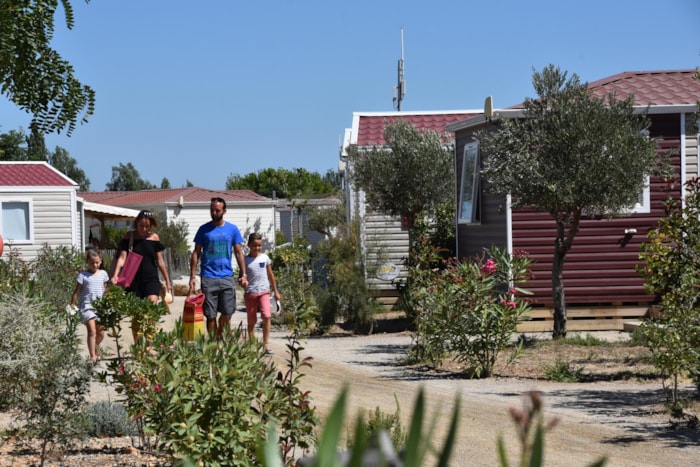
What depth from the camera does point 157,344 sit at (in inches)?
203

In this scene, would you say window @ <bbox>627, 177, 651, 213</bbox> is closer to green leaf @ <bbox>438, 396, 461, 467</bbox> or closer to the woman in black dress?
the woman in black dress

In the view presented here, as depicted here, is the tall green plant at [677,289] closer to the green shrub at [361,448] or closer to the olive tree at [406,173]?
the green shrub at [361,448]

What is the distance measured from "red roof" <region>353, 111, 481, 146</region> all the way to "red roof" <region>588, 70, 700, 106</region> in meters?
5.40

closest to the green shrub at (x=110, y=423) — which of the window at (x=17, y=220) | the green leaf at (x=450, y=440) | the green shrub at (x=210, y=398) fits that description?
the green shrub at (x=210, y=398)

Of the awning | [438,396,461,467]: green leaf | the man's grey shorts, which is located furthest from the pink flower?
the awning

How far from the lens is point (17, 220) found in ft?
82.1

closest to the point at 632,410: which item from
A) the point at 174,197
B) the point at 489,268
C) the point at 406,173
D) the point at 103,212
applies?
the point at 489,268

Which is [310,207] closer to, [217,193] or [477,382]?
[217,193]

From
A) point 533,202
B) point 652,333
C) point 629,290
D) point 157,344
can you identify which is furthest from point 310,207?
point 157,344

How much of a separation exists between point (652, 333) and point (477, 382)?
234 cm

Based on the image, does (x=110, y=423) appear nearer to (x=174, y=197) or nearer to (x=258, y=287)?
(x=258, y=287)

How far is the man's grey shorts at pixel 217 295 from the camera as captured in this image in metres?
9.83

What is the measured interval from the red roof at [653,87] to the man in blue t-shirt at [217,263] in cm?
678

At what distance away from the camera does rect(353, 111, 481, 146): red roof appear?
67.6ft
